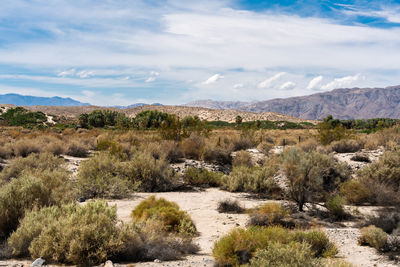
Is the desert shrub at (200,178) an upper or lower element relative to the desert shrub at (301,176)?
lower

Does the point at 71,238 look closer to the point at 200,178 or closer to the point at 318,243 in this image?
the point at 318,243

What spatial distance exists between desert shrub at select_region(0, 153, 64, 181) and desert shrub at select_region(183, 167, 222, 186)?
6.49 metres

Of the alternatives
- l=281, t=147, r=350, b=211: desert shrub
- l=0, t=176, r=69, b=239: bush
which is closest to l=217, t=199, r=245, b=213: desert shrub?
l=281, t=147, r=350, b=211: desert shrub

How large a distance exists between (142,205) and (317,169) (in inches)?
275

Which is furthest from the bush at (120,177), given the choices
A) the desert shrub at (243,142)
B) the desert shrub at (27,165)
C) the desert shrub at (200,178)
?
the desert shrub at (243,142)

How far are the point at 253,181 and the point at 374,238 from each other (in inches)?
316

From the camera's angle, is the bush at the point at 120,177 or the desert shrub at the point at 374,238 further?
the bush at the point at 120,177

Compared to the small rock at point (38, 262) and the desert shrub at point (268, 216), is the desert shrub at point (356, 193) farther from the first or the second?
the small rock at point (38, 262)

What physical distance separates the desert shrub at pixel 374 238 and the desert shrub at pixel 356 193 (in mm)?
5517

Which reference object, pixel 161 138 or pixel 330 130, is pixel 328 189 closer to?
pixel 161 138

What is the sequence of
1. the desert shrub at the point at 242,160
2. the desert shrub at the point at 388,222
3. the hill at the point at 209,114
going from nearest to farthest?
the desert shrub at the point at 388,222, the desert shrub at the point at 242,160, the hill at the point at 209,114

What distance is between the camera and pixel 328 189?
15.1m

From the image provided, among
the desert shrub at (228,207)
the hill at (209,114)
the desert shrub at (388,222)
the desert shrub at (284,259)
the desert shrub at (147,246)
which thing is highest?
the hill at (209,114)

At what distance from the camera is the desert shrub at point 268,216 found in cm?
987
